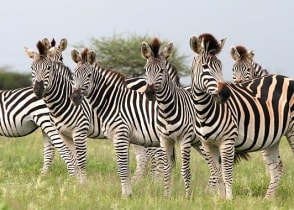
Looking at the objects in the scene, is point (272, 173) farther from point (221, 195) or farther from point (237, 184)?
point (221, 195)

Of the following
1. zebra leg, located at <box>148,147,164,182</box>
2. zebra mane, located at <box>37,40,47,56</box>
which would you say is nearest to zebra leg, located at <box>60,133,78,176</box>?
zebra leg, located at <box>148,147,164,182</box>

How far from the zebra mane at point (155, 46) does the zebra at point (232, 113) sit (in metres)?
0.53

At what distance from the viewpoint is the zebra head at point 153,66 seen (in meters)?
8.54

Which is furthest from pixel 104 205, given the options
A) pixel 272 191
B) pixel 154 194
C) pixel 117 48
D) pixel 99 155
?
pixel 117 48

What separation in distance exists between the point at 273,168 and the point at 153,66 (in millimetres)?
2683

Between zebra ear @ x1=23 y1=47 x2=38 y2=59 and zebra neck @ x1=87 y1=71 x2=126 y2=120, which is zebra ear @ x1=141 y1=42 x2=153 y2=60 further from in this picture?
zebra ear @ x1=23 y1=47 x2=38 y2=59

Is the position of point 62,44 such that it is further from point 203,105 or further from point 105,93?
point 203,105

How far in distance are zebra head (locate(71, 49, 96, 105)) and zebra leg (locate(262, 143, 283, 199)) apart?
297cm

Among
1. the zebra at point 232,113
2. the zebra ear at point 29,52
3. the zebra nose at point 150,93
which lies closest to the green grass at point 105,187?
the zebra at point 232,113

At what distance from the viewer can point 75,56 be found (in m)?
9.73

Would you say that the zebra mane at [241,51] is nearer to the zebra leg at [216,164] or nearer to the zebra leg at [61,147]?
the zebra leg at [61,147]

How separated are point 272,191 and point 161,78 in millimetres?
2531

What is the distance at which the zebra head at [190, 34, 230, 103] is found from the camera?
26.4 ft

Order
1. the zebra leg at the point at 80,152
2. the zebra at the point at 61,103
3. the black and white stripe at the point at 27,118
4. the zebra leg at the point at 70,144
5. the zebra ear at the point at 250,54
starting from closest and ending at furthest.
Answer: the zebra at the point at 61,103 < the zebra leg at the point at 80,152 < the zebra leg at the point at 70,144 < the black and white stripe at the point at 27,118 < the zebra ear at the point at 250,54
